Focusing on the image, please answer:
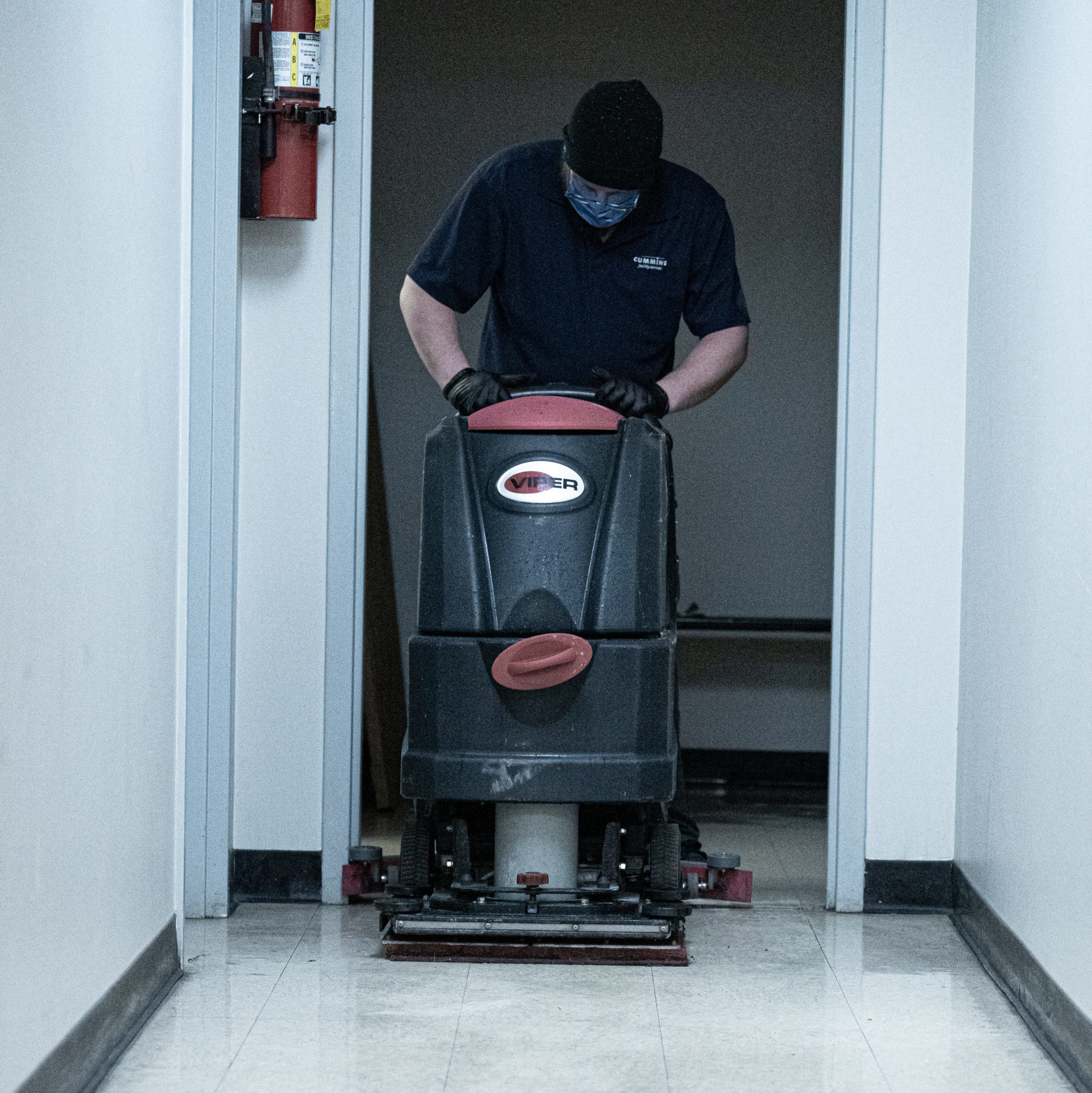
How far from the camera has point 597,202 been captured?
2557 millimetres

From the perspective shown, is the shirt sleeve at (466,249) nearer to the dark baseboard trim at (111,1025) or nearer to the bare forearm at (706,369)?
the bare forearm at (706,369)

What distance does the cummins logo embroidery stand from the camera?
7.39 feet

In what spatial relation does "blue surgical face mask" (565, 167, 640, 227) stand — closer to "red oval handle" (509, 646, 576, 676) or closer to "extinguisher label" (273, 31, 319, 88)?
"extinguisher label" (273, 31, 319, 88)

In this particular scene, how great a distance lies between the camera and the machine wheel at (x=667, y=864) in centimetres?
238

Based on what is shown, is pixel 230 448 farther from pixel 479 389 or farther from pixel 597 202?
pixel 597 202

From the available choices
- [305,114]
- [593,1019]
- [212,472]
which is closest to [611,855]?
[593,1019]

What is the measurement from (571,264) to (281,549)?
0.73 metres

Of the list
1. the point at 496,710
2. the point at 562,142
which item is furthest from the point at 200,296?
the point at 496,710

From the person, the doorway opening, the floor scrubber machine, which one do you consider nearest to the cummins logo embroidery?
the floor scrubber machine

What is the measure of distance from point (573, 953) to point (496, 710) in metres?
0.41

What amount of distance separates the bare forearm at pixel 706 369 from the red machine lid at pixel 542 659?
2.03 ft

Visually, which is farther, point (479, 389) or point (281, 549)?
point (281, 549)

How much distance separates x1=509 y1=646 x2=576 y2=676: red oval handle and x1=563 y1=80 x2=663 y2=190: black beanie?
79 cm

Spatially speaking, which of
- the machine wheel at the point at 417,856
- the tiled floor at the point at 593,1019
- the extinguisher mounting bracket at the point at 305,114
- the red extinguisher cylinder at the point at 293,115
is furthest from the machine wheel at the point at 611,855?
the extinguisher mounting bracket at the point at 305,114
